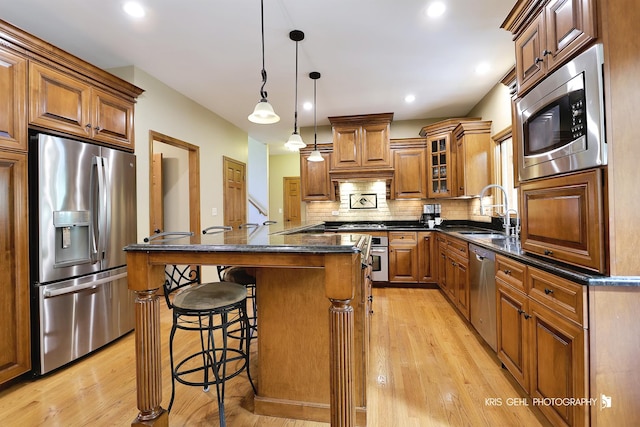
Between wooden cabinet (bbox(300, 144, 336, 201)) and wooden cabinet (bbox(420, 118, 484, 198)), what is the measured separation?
5.14 feet

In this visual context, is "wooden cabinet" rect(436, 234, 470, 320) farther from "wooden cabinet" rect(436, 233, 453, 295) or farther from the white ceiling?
the white ceiling

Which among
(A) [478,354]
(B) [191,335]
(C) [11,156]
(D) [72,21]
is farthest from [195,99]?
(A) [478,354]

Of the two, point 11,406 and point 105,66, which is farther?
point 105,66

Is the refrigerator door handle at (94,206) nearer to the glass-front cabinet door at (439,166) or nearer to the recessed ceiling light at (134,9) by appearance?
the recessed ceiling light at (134,9)

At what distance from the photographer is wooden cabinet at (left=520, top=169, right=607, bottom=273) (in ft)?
4.15

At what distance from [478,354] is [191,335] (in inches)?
98.3

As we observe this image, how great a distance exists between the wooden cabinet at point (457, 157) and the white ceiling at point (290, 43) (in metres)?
0.49

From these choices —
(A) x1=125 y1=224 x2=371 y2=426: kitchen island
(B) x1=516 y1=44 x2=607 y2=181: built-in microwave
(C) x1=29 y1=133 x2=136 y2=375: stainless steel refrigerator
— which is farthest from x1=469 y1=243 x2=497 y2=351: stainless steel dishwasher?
(C) x1=29 y1=133 x2=136 y2=375: stainless steel refrigerator

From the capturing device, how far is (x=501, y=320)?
2.07m

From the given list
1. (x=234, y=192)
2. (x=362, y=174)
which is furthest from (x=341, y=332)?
(x=234, y=192)

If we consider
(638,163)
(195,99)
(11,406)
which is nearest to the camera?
(638,163)

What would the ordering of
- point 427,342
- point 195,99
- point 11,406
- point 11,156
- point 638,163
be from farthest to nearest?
point 195,99 → point 427,342 → point 11,156 → point 11,406 → point 638,163

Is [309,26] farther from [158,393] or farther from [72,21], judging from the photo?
[158,393]

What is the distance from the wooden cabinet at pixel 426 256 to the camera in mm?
4242
